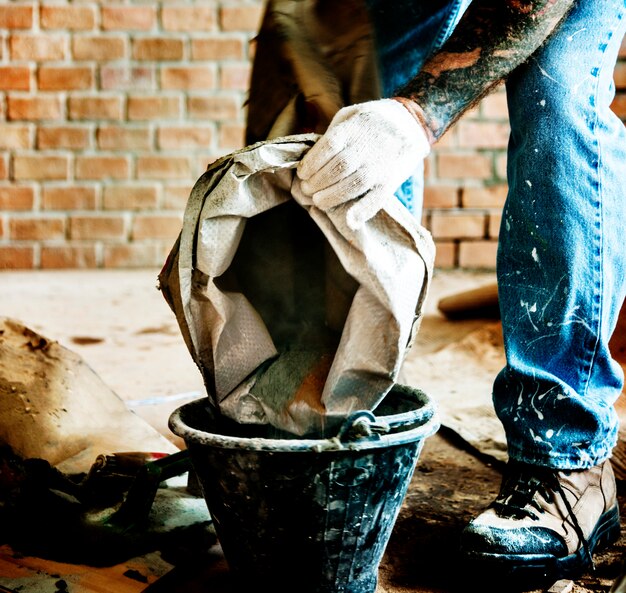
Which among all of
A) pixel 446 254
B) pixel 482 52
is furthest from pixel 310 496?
pixel 446 254

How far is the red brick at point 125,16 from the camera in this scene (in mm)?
3732

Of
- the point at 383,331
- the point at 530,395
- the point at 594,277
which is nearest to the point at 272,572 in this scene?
the point at 383,331

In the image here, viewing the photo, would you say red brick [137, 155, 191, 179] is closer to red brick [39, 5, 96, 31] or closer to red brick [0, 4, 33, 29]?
red brick [39, 5, 96, 31]

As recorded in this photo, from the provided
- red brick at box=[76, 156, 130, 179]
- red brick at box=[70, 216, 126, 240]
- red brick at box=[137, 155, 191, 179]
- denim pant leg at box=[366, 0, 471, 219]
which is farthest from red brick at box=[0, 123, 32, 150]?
denim pant leg at box=[366, 0, 471, 219]

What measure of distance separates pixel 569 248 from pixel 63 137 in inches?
117

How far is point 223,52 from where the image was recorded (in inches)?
148

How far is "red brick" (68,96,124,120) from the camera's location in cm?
377

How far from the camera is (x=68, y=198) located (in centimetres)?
380

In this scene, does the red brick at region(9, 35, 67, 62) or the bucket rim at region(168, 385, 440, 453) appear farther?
the red brick at region(9, 35, 67, 62)

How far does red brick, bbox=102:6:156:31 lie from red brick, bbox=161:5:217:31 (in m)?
0.06

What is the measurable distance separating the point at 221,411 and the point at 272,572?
0.23 metres

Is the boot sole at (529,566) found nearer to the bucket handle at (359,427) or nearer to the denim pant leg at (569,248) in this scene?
the denim pant leg at (569,248)

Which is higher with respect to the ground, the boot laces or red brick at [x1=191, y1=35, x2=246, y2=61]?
red brick at [x1=191, y1=35, x2=246, y2=61]

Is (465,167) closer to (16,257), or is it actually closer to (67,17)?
(67,17)
